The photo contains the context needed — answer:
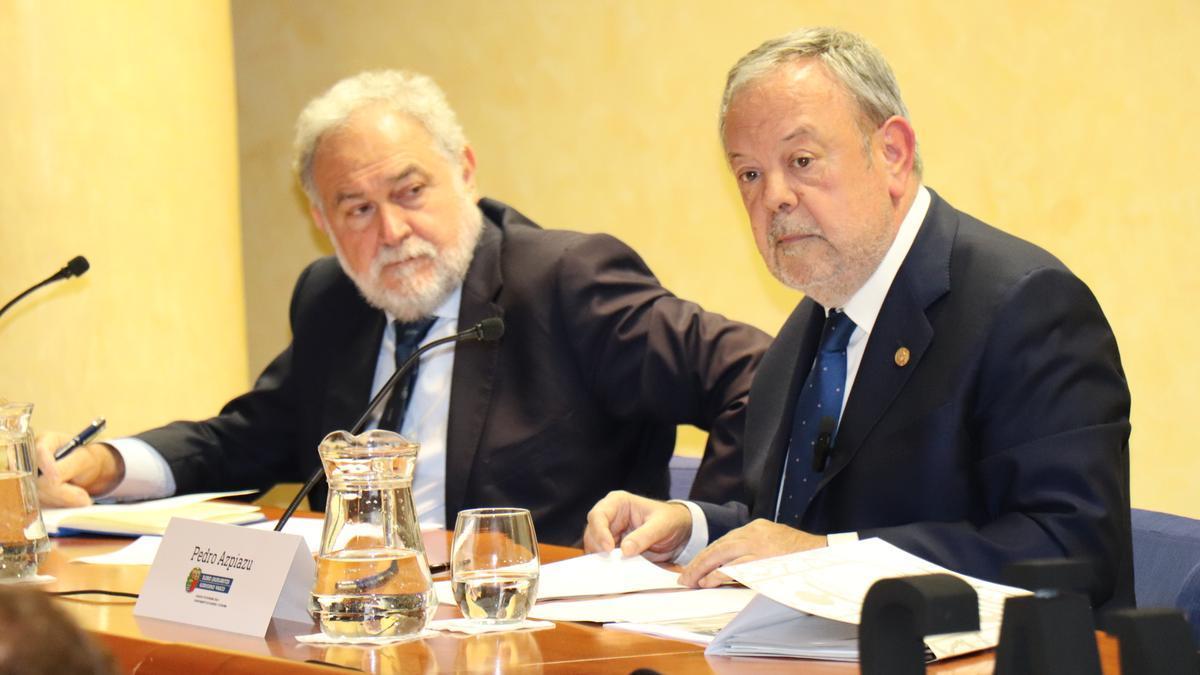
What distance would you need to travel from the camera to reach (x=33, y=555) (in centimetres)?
209

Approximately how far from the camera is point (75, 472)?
3.00 meters

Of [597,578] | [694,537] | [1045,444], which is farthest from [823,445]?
[597,578]

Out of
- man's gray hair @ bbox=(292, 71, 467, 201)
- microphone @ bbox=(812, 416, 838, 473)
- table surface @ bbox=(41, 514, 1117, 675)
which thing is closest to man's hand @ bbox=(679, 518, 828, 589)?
table surface @ bbox=(41, 514, 1117, 675)

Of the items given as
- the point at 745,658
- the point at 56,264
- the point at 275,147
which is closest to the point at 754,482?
the point at 745,658

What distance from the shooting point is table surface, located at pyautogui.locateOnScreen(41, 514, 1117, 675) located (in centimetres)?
136

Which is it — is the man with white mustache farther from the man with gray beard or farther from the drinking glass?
the man with gray beard

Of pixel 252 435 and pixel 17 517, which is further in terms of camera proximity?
pixel 252 435

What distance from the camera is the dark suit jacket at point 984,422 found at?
75.8 inches

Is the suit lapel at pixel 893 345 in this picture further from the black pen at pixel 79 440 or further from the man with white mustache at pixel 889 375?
the black pen at pixel 79 440

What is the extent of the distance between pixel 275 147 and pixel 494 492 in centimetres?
257

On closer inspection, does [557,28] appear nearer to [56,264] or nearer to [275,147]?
[275,147]

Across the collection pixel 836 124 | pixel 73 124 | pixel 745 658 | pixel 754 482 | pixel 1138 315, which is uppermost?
pixel 73 124

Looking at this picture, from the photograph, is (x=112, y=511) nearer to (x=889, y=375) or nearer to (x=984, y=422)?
(x=889, y=375)

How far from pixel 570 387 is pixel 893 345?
43.6 inches
